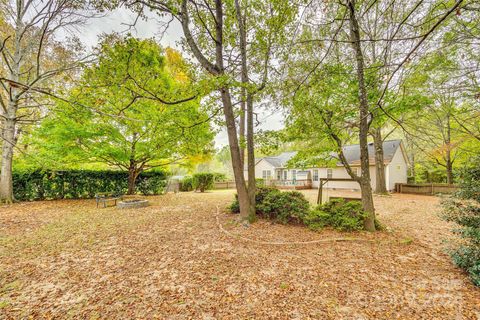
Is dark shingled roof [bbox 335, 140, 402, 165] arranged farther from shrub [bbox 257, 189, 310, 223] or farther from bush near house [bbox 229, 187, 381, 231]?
shrub [bbox 257, 189, 310, 223]

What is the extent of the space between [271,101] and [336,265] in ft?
17.3

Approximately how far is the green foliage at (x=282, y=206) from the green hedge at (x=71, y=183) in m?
8.70

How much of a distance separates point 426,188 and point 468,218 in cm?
1639

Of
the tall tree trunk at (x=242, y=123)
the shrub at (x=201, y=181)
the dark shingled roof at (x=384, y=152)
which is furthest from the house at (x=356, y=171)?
the tall tree trunk at (x=242, y=123)

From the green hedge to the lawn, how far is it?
520cm

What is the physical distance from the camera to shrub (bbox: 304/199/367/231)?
5625 millimetres

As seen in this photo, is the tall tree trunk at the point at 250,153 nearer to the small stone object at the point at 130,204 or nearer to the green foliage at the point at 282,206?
the green foliage at the point at 282,206

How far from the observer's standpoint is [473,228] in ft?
11.6

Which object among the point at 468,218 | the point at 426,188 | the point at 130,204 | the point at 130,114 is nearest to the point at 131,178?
the point at 130,204

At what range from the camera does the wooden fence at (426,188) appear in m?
14.7

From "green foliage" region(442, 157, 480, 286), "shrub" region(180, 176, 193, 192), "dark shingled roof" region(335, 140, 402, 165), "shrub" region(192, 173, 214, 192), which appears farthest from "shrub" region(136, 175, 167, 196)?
"dark shingled roof" region(335, 140, 402, 165)

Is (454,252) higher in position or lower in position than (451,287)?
higher

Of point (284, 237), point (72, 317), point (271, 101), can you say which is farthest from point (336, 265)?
point (271, 101)

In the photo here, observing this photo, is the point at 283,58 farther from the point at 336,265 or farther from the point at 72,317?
the point at 72,317
